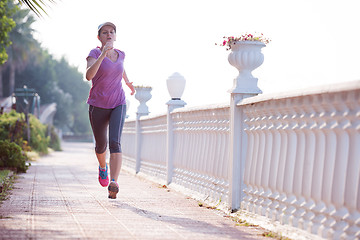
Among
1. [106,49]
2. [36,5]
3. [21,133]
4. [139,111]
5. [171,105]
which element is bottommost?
[21,133]

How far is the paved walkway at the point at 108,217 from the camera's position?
4.62 m

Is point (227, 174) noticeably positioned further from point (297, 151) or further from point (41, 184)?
point (41, 184)

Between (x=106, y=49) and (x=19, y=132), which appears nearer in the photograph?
(x=106, y=49)

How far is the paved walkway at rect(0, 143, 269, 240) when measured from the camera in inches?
182

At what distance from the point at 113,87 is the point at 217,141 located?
4.26 feet

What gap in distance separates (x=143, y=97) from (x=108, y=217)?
24.2 feet

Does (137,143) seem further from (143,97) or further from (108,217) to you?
(108,217)

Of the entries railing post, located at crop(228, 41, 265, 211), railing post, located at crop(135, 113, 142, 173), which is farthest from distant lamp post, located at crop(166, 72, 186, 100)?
railing post, located at crop(135, 113, 142, 173)

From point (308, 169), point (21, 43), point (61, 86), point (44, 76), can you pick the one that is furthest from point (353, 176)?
point (61, 86)

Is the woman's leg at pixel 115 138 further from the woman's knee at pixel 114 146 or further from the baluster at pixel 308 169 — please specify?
the baluster at pixel 308 169

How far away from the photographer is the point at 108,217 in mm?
5496

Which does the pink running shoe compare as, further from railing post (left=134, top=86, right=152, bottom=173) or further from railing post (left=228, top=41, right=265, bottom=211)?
railing post (left=134, top=86, right=152, bottom=173)

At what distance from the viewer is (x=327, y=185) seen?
4125mm

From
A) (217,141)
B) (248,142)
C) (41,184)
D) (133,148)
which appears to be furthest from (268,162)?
(133,148)
